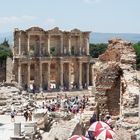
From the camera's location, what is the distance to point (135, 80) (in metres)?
20.1

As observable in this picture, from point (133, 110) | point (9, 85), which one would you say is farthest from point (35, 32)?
point (133, 110)

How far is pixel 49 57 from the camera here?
6194 centimetres

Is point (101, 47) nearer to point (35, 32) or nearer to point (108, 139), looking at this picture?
point (35, 32)

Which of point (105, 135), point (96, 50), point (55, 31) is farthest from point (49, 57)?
point (105, 135)

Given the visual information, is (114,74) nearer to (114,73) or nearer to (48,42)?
(114,73)

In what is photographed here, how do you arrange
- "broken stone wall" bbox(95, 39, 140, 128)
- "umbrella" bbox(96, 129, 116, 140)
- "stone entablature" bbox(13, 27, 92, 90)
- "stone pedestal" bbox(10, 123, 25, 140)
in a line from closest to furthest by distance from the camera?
"umbrella" bbox(96, 129, 116, 140) < "stone pedestal" bbox(10, 123, 25, 140) < "broken stone wall" bbox(95, 39, 140, 128) < "stone entablature" bbox(13, 27, 92, 90)

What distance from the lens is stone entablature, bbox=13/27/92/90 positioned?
200ft

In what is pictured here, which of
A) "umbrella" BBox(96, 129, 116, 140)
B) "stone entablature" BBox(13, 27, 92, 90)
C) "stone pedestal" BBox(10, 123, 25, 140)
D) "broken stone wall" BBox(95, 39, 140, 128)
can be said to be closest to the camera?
"umbrella" BBox(96, 129, 116, 140)

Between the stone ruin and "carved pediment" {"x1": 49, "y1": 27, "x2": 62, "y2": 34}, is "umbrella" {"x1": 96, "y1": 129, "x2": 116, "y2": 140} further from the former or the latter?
"carved pediment" {"x1": 49, "y1": 27, "x2": 62, "y2": 34}

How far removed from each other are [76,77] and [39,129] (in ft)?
135

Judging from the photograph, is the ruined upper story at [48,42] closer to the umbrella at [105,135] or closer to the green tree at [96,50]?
the green tree at [96,50]

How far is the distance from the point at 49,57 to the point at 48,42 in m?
1.96

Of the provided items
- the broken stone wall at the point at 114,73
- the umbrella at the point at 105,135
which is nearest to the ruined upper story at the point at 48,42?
the broken stone wall at the point at 114,73

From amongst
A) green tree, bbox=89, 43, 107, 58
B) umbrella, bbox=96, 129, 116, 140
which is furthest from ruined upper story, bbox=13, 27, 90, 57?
umbrella, bbox=96, 129, 116, 140
